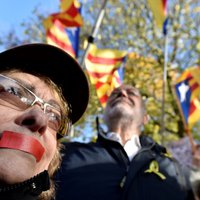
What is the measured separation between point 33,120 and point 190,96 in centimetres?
494

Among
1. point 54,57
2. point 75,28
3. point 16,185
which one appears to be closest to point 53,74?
point 54,57

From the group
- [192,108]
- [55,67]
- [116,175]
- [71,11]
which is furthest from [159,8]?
[55,67]

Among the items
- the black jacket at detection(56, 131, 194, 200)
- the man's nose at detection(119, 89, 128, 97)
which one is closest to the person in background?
the black jacket at detection(56, 131, 194, 200)

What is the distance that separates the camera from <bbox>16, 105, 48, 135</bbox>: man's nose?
135 cm

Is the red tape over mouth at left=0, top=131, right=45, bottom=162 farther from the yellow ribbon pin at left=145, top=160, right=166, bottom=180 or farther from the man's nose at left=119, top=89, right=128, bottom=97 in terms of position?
the man's nose at left=119, top=89, right=128, bottom=97

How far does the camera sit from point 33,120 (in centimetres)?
136

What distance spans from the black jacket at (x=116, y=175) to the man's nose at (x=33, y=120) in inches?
48.8

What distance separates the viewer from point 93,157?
278cm

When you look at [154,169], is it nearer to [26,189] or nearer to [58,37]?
[26,189]

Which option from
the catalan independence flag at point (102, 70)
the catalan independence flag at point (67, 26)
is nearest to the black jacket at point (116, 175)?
the catalan independence flag at point (67, 26)

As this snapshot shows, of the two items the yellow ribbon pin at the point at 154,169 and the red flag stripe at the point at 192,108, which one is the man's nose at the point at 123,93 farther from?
the red flag stripe at the point at 192,108

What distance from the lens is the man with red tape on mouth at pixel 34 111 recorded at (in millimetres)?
1228

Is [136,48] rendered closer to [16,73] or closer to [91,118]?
[91,118]

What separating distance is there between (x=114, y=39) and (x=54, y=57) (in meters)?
10.9
